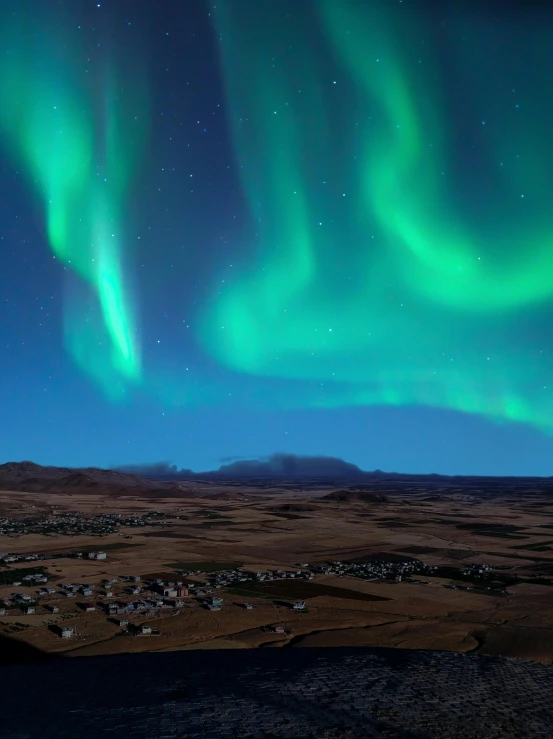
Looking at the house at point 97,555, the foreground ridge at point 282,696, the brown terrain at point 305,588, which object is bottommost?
the brown terrain at point 305,588

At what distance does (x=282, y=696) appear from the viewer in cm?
2361

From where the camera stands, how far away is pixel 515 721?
2219 cm

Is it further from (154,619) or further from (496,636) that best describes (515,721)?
(154,619)

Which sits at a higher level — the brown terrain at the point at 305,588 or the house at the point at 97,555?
the house at the point at 97,555

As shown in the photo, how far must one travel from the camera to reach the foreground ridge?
20.2 meters

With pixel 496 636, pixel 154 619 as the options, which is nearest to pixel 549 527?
pixel 496 636

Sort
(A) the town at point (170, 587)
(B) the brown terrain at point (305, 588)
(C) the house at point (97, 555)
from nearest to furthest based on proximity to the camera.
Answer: (B) the brown terrain at point (305, 588), (A) the town at point (170, 587), (C) the house at point (97, 555)

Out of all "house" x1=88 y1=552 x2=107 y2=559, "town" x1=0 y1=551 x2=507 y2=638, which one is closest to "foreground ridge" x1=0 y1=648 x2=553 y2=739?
"town" x1=0 y1=551 x2=507 y2=638

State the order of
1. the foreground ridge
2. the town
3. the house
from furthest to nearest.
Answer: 1. the house
2. the town
3. the foreground ridge

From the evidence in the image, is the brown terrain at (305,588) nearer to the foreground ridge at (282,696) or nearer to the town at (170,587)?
the town at (170,587)

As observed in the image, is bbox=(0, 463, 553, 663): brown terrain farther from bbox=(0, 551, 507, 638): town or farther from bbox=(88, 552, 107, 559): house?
bbox=(88, 552, 107, 559): house

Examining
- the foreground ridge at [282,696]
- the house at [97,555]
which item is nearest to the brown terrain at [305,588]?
the house at [97,555]

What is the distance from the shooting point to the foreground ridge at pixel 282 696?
2017cm

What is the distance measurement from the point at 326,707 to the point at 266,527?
12044cm
